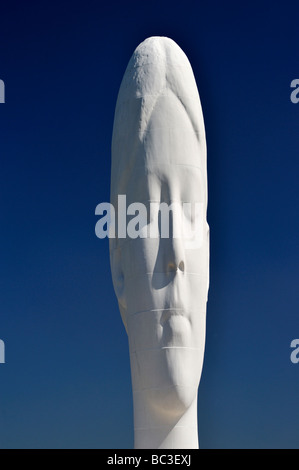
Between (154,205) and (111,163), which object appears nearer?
(154,205)

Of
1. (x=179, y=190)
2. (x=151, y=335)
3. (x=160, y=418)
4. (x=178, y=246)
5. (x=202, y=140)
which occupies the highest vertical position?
(x=202, y=140)

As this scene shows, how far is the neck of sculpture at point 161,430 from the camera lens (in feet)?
59.3

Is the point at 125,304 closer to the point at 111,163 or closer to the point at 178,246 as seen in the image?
the point at 178,246

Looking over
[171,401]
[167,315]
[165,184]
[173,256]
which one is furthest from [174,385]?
[165,184]

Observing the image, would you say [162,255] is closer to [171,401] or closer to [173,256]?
[173,256]

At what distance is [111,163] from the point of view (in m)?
19.8

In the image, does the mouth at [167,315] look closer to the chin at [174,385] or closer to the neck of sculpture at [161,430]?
the chin at [174,385]

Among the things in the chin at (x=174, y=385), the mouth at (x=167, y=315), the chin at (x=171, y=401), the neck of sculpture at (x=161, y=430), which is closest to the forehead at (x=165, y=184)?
the mouth at (x=167, y=315)

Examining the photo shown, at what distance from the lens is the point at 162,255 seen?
18359 mm

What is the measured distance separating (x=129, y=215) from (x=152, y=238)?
0.78 m

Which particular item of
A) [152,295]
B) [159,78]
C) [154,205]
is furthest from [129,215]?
[159,78]

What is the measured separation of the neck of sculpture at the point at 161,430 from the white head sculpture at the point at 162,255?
2 centimetres

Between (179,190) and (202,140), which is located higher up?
(202,140)

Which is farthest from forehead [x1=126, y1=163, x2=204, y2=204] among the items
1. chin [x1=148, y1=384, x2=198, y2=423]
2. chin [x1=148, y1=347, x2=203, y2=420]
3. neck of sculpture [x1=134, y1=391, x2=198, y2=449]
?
neck of sculpture [x1=134, y1=391, x2=198, y2=449]
